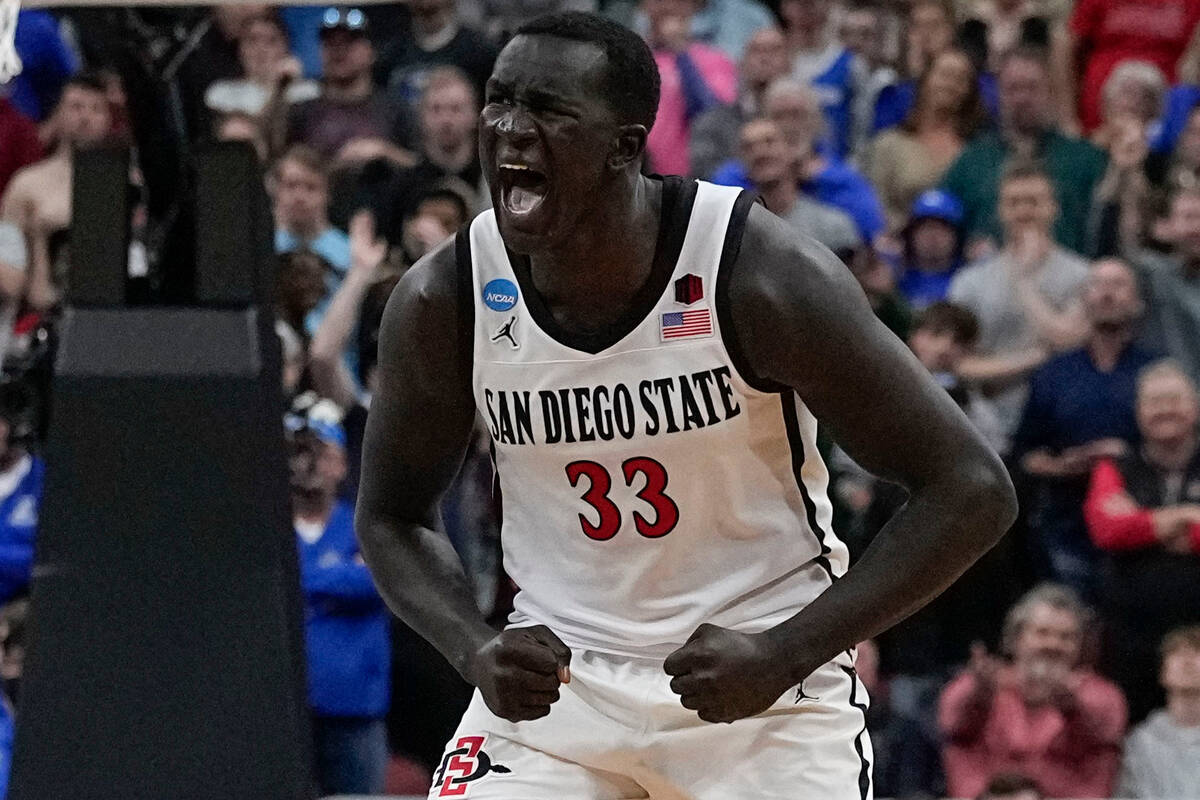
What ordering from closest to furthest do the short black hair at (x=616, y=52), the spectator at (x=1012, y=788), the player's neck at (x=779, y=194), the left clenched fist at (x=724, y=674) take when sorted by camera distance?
the left clenched fist at (x=724, y=674) → the short black hair at (x=616, y=52) → the spectator at (x=1012, y=788) → the player's neck at (x=779, y=194)

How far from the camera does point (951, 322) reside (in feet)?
24.8

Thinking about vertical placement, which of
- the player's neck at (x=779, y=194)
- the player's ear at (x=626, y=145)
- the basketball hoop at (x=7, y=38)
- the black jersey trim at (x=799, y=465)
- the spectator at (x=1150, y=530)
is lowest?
the spectator at (x=1150, y=530)

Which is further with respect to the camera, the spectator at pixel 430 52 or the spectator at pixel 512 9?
the spectator at pixel 512 9

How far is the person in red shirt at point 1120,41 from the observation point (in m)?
9.35

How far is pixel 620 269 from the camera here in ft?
11.2

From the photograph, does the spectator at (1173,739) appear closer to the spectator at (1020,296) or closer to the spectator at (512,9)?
the spectator at (1020,296)

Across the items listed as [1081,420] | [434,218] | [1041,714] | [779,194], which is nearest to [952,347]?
[1081,420]

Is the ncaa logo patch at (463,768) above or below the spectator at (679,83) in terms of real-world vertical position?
below

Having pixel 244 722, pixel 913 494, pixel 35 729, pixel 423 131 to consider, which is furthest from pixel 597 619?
pixel 423 131

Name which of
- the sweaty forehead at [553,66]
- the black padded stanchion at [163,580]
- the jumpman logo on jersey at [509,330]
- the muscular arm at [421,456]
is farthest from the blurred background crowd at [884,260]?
the sweaty forehead at [553,66]

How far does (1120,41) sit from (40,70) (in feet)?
17.5

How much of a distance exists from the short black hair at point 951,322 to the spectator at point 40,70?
4.61 metres

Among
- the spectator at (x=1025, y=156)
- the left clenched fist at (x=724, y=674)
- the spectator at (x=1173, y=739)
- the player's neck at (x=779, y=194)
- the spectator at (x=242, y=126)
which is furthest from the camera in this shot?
the spectator at (x=242, y=126)

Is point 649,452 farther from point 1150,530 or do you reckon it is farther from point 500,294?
point 1150,530
